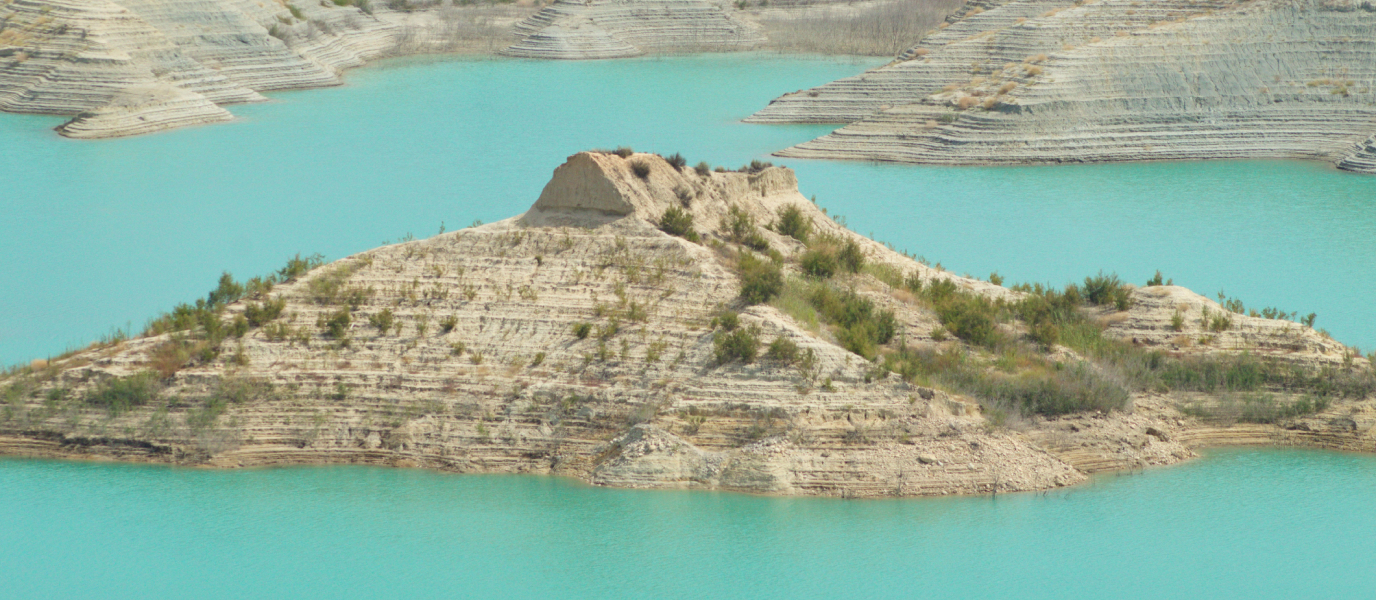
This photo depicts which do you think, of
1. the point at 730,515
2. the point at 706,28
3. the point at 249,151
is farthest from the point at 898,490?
the point at 706,28

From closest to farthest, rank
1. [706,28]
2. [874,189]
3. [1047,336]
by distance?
[1047,336] → [874,189] → [706,28]

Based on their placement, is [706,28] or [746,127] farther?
[706,28]

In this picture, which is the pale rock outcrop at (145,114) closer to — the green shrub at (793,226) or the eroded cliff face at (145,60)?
the eroded cliff face at (145,60)

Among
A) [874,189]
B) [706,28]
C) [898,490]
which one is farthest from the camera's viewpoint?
[706,28]

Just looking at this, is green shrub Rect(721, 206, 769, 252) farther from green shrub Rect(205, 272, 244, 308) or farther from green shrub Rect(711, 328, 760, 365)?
green shrub Rect(205, 272, 244, 308)

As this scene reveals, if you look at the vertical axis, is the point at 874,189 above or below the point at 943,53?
below

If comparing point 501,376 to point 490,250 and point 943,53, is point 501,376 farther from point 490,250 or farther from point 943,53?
point 943,53

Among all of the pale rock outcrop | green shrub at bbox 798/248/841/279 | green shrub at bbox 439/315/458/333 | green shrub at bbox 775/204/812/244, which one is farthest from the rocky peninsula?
green shrub at bbox 798/248/841/279
